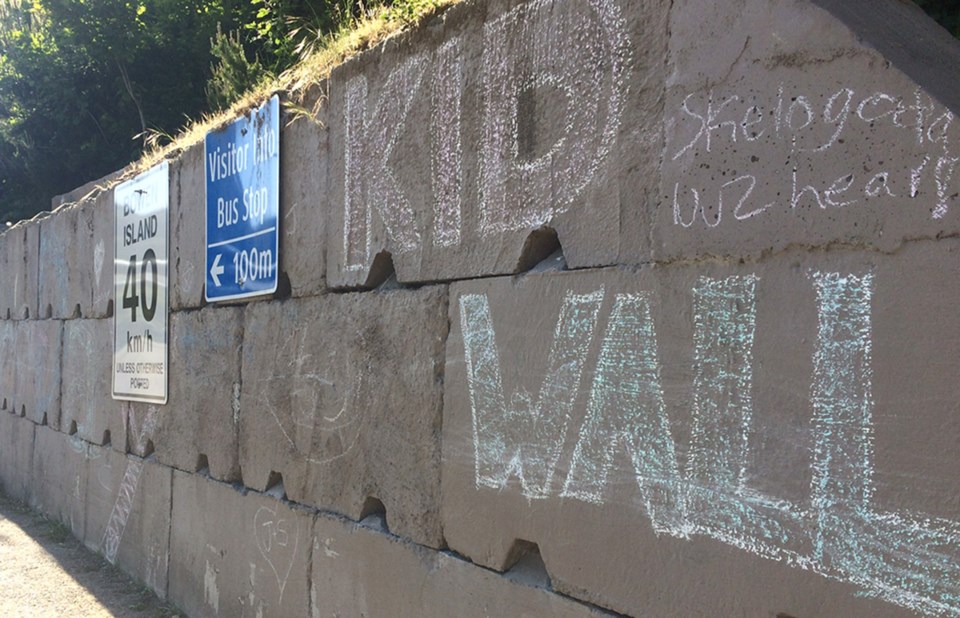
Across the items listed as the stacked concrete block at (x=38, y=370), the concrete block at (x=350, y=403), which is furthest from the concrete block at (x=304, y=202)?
the stacked concrete block at (x=38, y=370)

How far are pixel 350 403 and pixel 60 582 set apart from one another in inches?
150

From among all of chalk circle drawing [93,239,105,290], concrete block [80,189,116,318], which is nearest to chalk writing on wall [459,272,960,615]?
concrete block [80,189,116,318]

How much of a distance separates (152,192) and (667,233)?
4.41 metres

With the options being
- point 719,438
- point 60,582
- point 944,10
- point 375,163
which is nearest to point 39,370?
point 60,582

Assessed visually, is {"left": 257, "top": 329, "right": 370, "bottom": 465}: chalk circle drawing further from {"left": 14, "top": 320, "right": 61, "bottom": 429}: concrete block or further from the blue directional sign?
{"left": 14, "top": 320, "right": 61, "bottom": 429}: concrete block

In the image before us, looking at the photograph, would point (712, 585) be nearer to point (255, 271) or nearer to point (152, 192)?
point (255, 271)

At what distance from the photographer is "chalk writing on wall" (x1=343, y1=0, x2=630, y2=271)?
8.68 feet

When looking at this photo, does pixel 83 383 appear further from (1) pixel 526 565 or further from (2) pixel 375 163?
(1) pixel 526 565

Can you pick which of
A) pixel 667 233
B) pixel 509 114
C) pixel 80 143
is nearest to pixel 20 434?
pixel 509 114

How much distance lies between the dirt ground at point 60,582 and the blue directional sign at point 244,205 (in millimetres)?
2161

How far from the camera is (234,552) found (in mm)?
4625

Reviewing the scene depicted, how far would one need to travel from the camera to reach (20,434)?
8.99m

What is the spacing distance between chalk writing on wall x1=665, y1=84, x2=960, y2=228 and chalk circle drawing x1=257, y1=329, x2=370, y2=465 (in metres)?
1.77

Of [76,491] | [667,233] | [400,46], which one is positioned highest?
[400,46]
